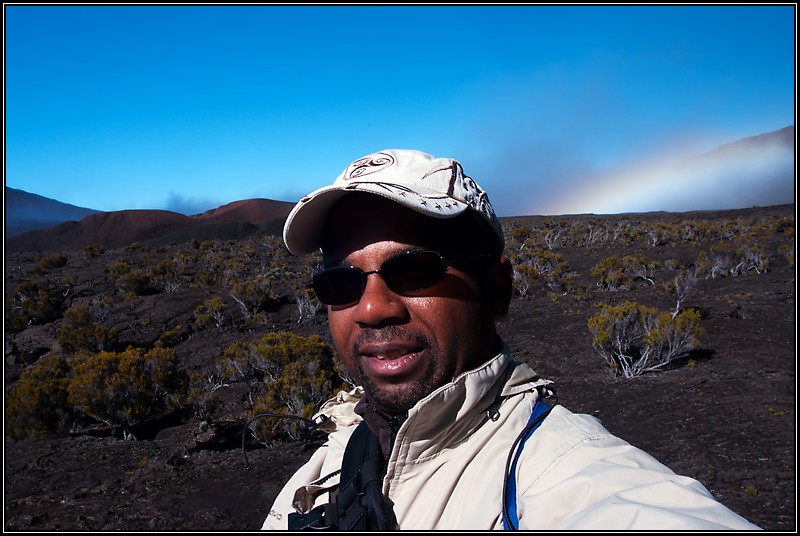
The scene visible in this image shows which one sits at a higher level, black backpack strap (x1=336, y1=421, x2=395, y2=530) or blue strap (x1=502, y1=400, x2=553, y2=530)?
blue strap (x1=502, y1=400, x2=553, y2=530)

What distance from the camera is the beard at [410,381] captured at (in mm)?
1158

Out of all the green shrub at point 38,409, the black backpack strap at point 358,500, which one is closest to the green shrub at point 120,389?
the green shrub at point 38,409

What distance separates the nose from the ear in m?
0.32

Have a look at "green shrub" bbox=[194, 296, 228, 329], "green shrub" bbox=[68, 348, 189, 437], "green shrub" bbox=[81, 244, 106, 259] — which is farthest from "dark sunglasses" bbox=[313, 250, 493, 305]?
"green shrub" bbox=[81, 244, 106, 259]

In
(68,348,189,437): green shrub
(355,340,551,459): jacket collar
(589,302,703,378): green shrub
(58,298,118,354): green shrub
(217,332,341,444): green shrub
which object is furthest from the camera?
A: (58,298,118,354): green shrub

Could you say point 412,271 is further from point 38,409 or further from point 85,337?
point 85,337

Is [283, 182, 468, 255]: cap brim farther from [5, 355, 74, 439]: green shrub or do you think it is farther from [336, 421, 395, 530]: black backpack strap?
[5, 355, 74, 439]: green shrub

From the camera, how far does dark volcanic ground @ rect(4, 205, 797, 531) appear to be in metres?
4.16

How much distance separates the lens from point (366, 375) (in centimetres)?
124

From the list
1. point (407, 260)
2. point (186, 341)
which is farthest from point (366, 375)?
point (186, 341)

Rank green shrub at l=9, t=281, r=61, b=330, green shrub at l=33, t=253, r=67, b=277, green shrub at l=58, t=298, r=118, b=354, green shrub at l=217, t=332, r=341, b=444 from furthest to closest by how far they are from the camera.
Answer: green shrub at l=33, t=253, r=67, b=277
green shrub at l=9, t=281, r=61, b=330
green shrub at l=58, t=298, r=118, b=354
green shrub at l=217, t=332, r=341, b=444

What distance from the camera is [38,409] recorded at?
23.0ft

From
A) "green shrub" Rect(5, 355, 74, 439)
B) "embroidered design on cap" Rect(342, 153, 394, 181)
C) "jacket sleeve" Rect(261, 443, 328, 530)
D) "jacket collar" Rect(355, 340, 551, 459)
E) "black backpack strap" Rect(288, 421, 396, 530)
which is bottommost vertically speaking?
"green shrub" Rect(5, 355, 74, 439)

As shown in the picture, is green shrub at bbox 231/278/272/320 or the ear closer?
the ear
